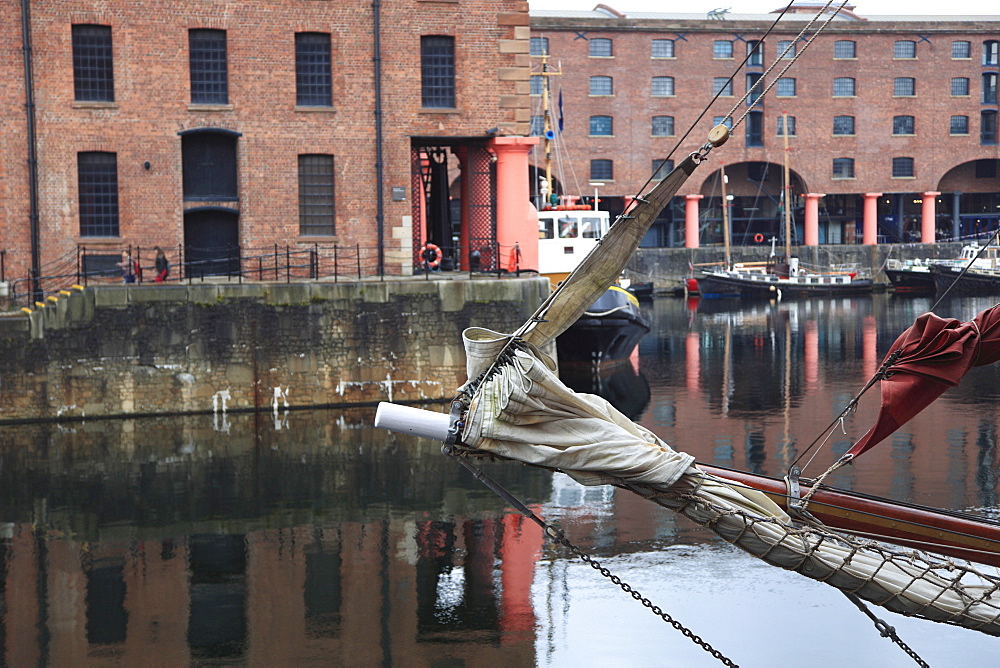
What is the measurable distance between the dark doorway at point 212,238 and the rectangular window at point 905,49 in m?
46.6

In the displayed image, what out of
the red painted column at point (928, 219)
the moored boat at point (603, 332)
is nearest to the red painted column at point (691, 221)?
the red painted column at point (928, 219)

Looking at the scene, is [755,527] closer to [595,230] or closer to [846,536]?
[846,536]

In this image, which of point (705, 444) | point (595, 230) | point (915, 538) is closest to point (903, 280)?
point (595, 230)

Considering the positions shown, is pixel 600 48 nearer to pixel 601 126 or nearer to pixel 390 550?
pixel 601 126

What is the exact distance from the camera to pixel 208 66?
26.4m

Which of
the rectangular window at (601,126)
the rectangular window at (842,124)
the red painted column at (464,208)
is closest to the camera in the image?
the red painted column at (464,208)

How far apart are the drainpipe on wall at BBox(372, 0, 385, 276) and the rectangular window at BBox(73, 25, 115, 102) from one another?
5746 mm

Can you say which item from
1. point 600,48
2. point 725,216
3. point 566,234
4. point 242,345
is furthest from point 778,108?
point 242,345

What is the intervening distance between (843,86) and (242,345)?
47890 millimetres

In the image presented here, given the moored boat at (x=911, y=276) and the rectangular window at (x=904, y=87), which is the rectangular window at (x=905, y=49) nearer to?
the rectangular window at (x=904, y=87)

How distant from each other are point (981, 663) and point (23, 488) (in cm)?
1404

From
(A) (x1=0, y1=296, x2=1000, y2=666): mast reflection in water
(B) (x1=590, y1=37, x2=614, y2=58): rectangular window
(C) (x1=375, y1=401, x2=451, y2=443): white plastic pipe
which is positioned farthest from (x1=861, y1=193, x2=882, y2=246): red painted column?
(C) (x1=375, y1=401, x2=451, y2=443): white plastic pipe

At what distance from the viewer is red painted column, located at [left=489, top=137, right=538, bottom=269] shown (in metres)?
27.6

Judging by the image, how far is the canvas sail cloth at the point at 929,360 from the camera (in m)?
8.64
